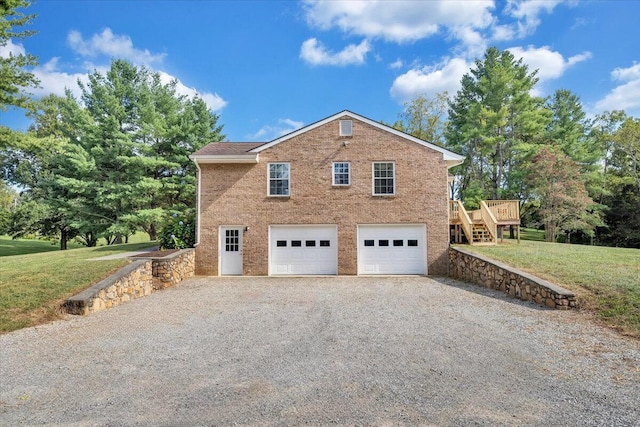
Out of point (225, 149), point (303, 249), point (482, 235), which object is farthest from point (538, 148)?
point (225, 149)

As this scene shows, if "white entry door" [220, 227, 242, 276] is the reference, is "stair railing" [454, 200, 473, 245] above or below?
above

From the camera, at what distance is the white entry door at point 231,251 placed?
46.7ft

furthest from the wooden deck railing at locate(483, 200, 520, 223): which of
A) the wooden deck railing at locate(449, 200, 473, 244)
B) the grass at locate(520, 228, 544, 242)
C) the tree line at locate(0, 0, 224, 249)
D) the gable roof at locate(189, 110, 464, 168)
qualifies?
the tree line at locate(0, 0, 224, 249)

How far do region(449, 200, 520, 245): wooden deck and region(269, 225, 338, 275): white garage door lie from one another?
636 cm

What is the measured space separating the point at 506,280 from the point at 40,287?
1253 centimetres

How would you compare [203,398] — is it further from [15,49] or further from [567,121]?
[567,121]

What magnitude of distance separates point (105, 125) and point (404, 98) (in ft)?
81.4

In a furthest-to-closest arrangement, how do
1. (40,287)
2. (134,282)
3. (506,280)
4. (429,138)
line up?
(429,138), (134,282), (506,280), (40,287)

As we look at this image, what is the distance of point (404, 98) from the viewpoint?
3169 cm

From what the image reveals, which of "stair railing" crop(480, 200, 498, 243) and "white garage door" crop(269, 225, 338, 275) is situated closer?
"white garage door" crop(269, 225, 338, 275)

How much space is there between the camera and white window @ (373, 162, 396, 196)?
1434cm

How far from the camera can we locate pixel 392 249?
1426 cm

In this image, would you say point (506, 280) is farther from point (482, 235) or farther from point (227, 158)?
point (227, 158)

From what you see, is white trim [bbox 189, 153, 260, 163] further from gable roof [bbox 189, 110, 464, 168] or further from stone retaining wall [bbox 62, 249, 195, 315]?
stone retaining wall [bbox 62, 249, 195, 315]
